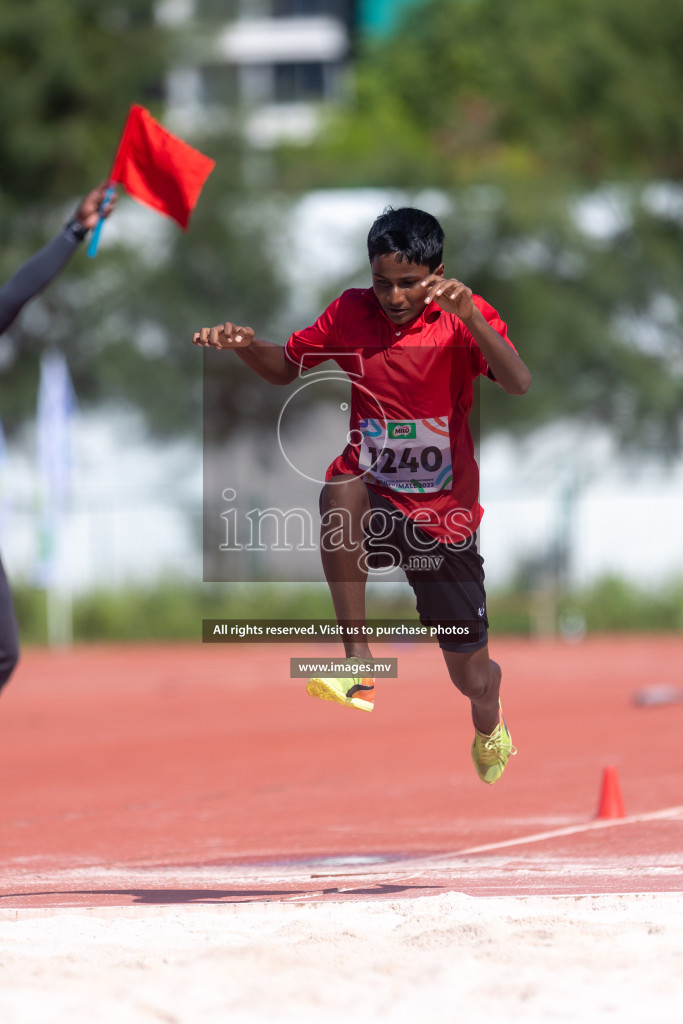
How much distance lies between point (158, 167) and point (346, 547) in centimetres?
287

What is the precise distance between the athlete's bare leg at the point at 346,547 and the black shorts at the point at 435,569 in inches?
2.4

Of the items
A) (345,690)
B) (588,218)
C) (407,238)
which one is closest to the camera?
(407,238)

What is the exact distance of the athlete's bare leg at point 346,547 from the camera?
19.8 ft

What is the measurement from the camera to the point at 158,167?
7945 millimetres

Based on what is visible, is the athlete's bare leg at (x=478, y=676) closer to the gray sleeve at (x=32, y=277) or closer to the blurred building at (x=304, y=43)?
the gray sleeve at (x=32, y=277)

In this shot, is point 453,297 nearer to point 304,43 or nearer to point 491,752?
point 491,752

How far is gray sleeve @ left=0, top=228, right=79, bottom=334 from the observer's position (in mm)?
5750

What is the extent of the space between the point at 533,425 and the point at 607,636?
3983 millimetres

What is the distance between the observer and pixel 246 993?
436 cm

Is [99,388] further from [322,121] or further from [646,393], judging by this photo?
[322,121]

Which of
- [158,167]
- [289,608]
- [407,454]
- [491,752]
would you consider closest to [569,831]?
[491,752]

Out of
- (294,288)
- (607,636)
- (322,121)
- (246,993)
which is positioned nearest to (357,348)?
(246,993)

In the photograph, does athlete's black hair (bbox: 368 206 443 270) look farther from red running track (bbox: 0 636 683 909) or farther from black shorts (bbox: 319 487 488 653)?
red running track (bbox: 0 636 683 909)

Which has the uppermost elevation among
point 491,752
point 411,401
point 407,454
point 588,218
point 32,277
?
point 588,218
